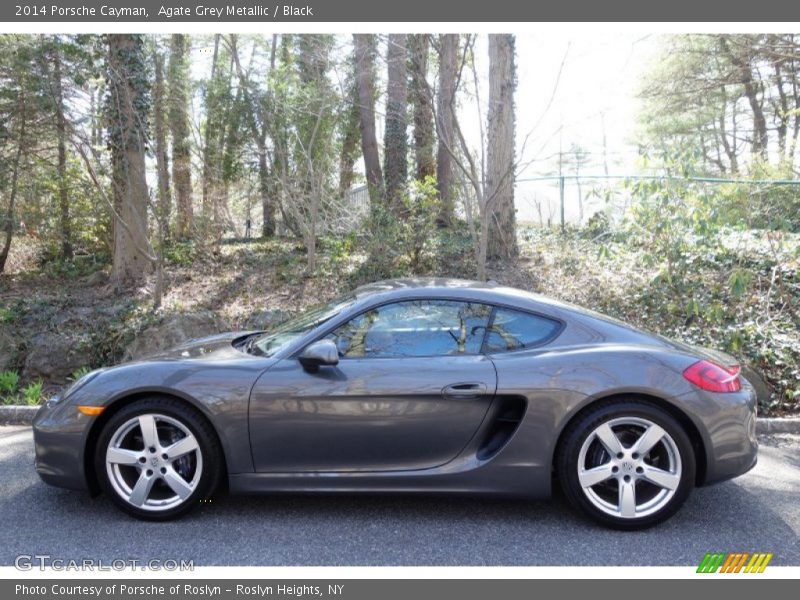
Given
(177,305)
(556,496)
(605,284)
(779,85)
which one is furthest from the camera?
(779,85)

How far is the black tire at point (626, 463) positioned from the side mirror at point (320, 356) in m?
1.34

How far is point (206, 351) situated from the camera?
394 cm

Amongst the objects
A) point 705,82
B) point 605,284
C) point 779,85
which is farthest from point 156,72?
point 779,85

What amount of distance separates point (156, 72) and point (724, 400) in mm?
10802

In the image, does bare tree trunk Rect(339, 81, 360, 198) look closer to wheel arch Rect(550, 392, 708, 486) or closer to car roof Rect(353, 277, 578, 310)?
car roof Rect(353, 277, 578, 310)

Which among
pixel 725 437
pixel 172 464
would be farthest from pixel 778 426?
pixel 172 464

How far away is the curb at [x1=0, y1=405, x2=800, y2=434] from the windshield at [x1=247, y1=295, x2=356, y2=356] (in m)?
3.08

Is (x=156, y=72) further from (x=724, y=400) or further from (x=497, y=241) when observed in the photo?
(x=724, y=400)

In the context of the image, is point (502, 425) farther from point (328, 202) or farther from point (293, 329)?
point (328, 202)

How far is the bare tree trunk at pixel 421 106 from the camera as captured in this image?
734 centimetres

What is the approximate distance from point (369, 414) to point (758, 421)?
12.2ft

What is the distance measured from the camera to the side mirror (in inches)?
135

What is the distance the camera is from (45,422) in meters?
3.60

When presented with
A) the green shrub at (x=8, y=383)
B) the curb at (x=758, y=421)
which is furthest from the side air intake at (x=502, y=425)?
the green shrub at (x=8, y=383)
